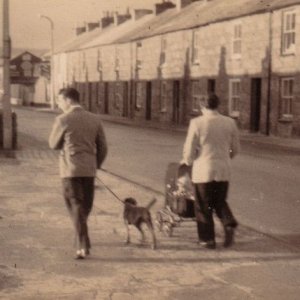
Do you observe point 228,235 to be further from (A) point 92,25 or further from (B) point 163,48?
(A) point 92,25

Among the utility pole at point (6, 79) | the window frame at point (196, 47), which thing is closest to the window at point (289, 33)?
the window frame at point (196, 47)

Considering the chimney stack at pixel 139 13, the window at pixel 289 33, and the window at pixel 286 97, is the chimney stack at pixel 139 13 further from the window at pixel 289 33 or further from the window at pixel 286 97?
the window at pixel 286 97

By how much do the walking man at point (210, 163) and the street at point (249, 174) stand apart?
1.07m

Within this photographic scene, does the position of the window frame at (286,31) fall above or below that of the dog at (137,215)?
above

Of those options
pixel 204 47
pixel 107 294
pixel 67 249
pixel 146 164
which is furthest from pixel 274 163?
pixel 204 47

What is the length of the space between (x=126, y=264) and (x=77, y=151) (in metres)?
1.29

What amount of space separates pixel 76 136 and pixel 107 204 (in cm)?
365

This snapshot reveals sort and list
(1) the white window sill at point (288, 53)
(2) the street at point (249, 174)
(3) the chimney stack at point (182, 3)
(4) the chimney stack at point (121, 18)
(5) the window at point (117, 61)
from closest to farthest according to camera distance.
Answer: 1. (2) the street at point (249, 174)
2. (1) the white window sill at point (288, 53)
3. (3) the chimney stack at point (182, 3)
4. (5) the window at point (117, 61)
5. (4) the chimney stack at point (121, 18)

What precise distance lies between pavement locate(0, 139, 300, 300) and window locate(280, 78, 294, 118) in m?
19.2

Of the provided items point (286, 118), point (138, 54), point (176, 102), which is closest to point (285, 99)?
point (286, 118)

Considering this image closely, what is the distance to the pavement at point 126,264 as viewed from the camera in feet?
19.0

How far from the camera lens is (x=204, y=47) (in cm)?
3634

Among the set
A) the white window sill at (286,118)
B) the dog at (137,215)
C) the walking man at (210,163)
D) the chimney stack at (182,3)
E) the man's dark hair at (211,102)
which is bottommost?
the white window sill at (286,118)

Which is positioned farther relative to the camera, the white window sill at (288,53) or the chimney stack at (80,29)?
the chimney stack at (80,29)
